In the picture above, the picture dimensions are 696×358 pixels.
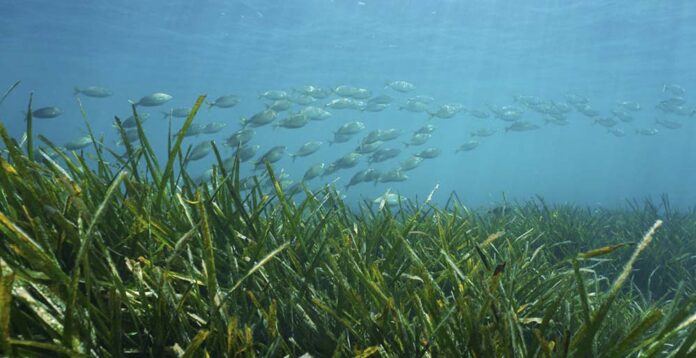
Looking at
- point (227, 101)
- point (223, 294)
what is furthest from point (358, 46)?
point (223, 294)

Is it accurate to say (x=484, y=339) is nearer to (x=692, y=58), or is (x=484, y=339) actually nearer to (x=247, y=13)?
(x=247, y=13)

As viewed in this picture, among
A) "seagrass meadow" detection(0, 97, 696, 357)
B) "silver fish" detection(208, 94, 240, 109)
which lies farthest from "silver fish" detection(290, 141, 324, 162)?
"seagrass meadow" detection(0, 97, 696, 357)

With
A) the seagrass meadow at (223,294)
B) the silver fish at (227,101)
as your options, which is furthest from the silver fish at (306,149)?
the seagrass meadow at (223,294)

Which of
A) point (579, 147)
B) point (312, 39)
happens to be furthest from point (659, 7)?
point (579, 147)

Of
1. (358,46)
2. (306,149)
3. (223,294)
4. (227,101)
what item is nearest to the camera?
(223,294)

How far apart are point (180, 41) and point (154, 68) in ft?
35.9

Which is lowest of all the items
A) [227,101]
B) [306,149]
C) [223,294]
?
[306,149]

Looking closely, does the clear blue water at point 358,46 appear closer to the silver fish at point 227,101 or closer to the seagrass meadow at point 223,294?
the silver fish at point 227,101

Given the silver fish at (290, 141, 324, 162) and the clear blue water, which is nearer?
the silver fish at (290, 141, 324, 162)

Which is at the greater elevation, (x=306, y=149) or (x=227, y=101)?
(x=227, y=101)

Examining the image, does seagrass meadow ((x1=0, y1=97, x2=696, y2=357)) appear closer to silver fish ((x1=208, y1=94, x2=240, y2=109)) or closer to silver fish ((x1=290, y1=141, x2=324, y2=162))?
silver fish ((x1=290, y1=141, x2=324, y2=162))

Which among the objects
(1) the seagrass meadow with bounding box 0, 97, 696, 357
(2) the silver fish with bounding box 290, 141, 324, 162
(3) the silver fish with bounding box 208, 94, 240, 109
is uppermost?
(1) the seagrass meadow with bounding box 0, 97, 696, 357

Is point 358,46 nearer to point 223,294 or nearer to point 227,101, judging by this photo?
point 227,101

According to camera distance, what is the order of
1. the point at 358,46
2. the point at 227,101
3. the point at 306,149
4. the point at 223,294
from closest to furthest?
the point at 223,294 < the point at 306,149 < the point at 227,101 < the point at 358,46
